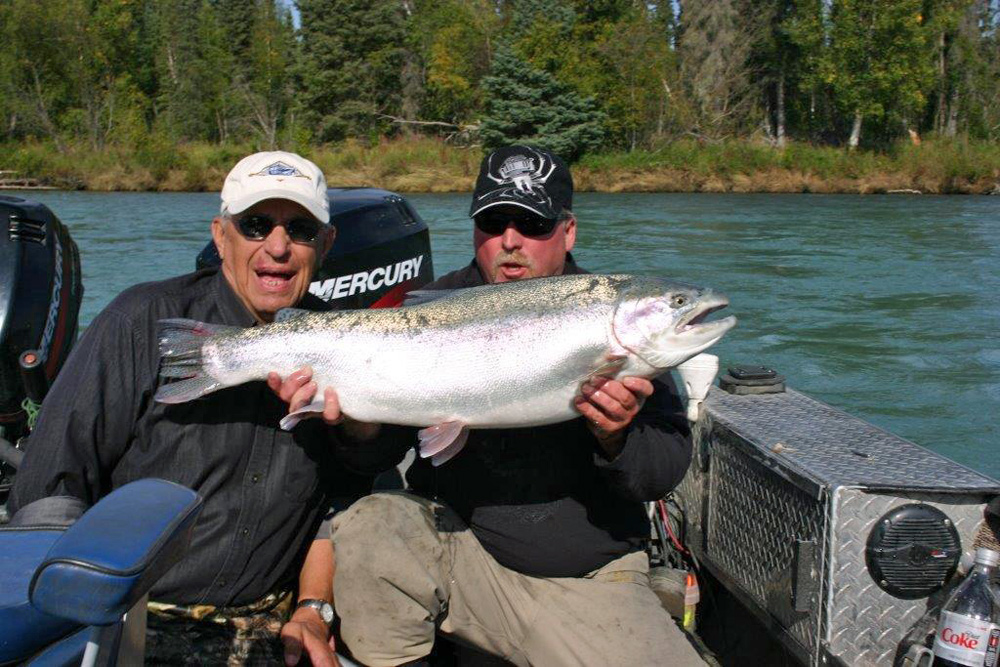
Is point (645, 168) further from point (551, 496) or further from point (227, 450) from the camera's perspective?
point (227, 450)

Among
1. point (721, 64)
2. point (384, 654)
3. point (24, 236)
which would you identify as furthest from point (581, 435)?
point (721, 64)

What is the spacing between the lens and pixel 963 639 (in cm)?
257

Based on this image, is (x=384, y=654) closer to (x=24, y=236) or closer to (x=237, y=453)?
(x=237, y=453)

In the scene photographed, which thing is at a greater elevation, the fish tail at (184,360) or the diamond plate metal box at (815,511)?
the fish tail at (184,360)

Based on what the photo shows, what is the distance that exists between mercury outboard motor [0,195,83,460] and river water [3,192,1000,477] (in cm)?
595

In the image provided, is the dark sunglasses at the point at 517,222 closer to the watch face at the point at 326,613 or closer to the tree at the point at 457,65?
the watch face at the point at 326,613

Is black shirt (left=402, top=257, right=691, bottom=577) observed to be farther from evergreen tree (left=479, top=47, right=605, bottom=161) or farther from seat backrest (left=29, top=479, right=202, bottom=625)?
evergreen tree (left=479, top=47, right=605, bottom=161)

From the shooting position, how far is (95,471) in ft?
8.94

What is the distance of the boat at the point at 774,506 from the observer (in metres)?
2.84

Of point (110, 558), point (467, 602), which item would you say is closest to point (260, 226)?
point (467, 602)

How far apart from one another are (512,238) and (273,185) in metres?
0.87

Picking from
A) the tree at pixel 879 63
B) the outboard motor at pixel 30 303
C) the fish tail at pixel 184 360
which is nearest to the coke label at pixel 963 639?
the fish tail at pixel 184 360

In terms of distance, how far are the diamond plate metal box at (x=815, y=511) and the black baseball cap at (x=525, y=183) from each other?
1.06m

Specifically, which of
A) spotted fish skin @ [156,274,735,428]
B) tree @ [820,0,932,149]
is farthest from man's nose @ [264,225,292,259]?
tree @ [820,0,932,149]
